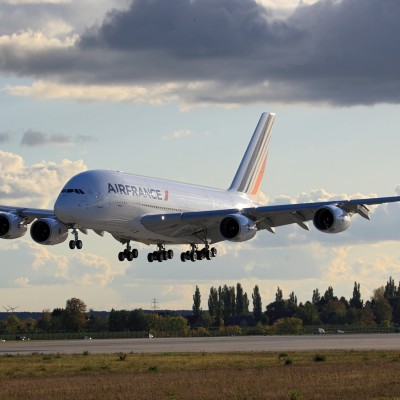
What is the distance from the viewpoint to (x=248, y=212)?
94.4 metres

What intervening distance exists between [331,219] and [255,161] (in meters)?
32.6

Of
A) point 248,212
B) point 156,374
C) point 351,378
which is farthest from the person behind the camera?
point 248,212

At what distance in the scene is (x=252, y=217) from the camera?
96438mm

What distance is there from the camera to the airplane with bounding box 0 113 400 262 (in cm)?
8525

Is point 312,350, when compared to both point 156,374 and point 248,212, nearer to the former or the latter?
point 248,212

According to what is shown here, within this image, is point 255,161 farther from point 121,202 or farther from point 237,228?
point 121,202

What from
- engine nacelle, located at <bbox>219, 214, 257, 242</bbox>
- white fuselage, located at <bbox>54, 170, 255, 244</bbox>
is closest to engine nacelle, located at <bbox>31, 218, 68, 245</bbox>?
white fuselage, located at <bbox>54, 170, 255, 244</bbox>

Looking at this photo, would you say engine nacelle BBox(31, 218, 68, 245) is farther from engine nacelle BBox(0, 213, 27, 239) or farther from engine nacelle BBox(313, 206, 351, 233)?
engine nacelle BBox(313, 206, 351, 233)

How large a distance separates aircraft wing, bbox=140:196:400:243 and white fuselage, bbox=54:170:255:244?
3.08 feet

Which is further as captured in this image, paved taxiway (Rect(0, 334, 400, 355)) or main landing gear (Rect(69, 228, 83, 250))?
paved taxiway (Rect(0, 334, 400, 355))

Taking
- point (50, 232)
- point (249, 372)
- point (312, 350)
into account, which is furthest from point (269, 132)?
point (249, 372)

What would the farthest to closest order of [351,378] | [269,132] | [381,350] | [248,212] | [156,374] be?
[269,132]
[381,350]
[248,212]
[156,374]
[351,378]

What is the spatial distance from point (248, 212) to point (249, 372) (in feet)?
74.1

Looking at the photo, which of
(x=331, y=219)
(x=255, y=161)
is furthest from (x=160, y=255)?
(x=255, y=161)
